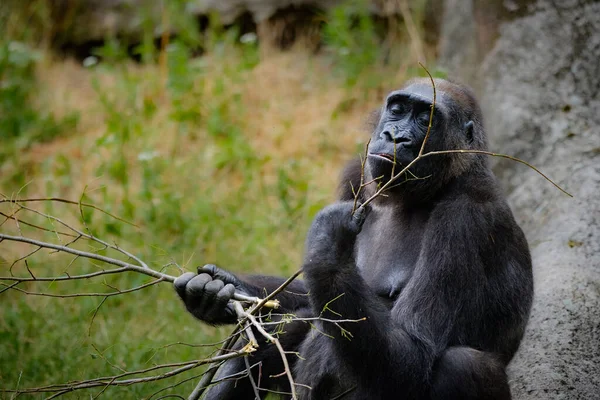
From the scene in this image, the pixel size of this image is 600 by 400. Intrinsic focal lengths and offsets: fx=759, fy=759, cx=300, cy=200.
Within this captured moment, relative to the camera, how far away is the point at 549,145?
667 cm

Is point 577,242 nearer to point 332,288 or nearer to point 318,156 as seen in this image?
point 332,288

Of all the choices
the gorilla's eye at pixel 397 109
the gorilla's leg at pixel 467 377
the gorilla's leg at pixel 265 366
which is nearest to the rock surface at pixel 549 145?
the gorilla's leg at pixel 467 377

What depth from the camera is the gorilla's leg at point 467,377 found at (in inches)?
149

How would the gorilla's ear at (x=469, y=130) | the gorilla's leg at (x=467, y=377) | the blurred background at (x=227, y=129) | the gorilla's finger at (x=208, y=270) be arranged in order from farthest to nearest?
the blurred background at (x=227, y=129)
the gorilla's ear at (x=469, y=130)
the gorilla's finger at (x=208, y=270)
the gorilla's leg at (x=467, y=377)

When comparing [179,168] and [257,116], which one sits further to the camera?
[257,116]

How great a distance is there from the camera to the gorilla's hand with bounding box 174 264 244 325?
4.22m

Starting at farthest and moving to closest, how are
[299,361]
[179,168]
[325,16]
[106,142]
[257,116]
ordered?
[325,16] → [257,116] → [179,168] → [106,142] → [299,361]

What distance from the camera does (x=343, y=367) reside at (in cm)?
400

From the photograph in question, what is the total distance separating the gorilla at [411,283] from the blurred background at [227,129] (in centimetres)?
67

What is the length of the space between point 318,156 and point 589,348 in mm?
4818

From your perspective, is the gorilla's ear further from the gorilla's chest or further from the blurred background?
the blurred background

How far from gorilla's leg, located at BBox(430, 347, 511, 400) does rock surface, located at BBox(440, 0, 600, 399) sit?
81 centimetres

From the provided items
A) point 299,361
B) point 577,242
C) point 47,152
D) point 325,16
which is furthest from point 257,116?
point 299,361

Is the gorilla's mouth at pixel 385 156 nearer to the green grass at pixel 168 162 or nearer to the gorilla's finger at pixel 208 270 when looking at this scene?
the gorilla's finger at pixel 208 270
